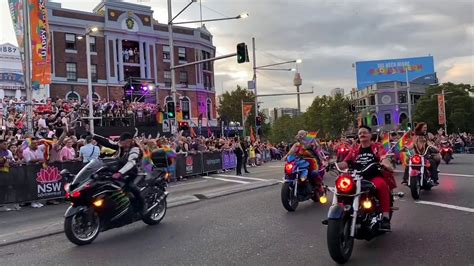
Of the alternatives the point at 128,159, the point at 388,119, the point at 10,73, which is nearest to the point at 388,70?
the point at 388,119

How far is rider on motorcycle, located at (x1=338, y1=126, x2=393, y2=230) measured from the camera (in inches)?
262

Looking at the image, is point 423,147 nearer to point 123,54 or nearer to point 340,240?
point 340,240

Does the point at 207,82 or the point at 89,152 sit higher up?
the point at 207,82

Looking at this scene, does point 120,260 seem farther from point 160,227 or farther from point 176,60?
point 176,60

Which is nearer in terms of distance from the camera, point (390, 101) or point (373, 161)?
point (373, 161)

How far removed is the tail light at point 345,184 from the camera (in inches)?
235

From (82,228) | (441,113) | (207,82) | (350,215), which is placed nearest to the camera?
(350,215)

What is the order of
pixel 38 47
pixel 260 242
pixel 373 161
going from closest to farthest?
pixel 373 161 < pixel 260 242 < pixel 38 47

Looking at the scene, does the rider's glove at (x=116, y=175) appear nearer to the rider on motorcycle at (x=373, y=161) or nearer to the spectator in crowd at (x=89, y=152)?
the rider on motorcycle at (x=373, y=161)

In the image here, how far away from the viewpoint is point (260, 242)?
7008 mm

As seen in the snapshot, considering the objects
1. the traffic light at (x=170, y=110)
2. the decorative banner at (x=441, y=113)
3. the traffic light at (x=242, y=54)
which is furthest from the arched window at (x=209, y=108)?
the traffic light at (x=242, y=54)

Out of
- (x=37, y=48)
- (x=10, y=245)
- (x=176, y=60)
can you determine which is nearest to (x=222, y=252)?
(x=10, y=245)

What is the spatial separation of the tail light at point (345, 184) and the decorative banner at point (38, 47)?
1619cm

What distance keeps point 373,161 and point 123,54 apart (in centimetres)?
4813
